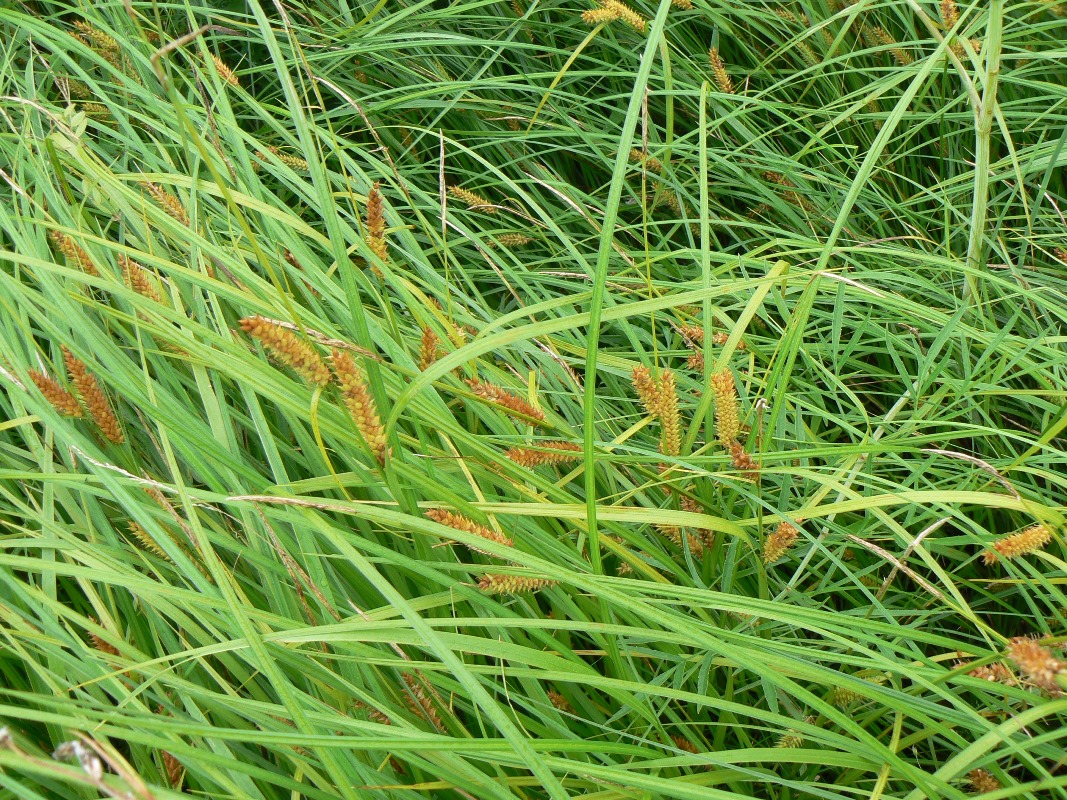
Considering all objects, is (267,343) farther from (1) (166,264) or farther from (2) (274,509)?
(1) (166,264)

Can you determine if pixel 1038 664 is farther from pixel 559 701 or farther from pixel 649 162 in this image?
pixel 649 162

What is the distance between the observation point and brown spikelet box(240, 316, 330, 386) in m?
0.88

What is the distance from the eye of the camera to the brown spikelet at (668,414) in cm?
131

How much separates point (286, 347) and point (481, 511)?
0.42 metres

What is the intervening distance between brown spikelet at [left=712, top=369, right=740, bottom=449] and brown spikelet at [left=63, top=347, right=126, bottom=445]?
87 cm

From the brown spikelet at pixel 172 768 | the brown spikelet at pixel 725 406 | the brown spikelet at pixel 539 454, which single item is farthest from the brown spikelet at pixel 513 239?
the brown spikelet at pixel 172 768

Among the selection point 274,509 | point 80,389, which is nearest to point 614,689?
point 274,509

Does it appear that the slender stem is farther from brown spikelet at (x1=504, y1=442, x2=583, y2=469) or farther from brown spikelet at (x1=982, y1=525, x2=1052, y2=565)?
brown spikelet at (x1=504, y1=442, x2=583, y2=469)

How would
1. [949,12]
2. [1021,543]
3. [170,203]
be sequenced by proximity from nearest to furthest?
1. [1021,543]
2. [170,203]
3. [949,12]

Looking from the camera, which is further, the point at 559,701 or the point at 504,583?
the point at 559,701

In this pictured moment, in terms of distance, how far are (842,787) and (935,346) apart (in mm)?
814

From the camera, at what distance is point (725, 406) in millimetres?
1310

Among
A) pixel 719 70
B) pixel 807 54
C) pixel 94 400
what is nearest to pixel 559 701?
pixel 94 400

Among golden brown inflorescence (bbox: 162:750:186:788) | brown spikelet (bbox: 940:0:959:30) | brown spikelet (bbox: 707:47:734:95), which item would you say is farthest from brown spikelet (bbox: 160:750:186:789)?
brown spikelet (bbox: 707:47:734:95)
